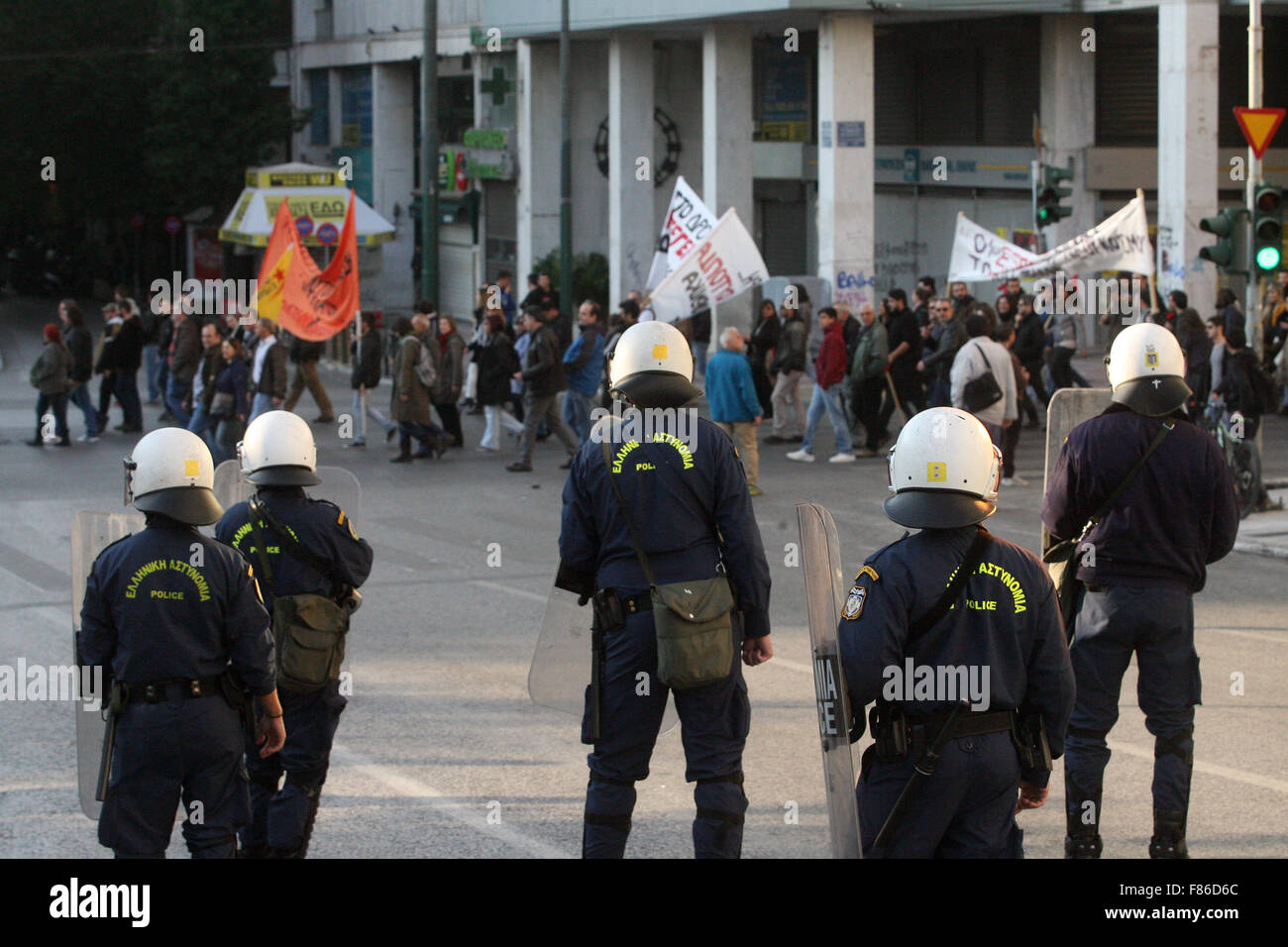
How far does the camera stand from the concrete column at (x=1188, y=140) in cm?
2416

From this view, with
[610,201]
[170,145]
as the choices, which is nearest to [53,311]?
[170,145]

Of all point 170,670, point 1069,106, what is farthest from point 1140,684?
point 1069,106

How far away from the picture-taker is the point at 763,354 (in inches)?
795

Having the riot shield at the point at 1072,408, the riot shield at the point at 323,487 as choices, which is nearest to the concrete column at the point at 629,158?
the riot shield at the point at 1072,408

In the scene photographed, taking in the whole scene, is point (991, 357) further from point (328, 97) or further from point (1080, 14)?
point (328, 97)

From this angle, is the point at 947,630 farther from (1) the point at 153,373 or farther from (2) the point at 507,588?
(1) the point at 153,373

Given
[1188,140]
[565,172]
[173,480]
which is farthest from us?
[565,172]

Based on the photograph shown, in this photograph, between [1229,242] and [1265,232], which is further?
[1229,242]

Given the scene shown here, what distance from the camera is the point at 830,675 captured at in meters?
4.45

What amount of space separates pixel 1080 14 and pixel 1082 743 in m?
24.9

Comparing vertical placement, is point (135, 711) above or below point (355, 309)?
below

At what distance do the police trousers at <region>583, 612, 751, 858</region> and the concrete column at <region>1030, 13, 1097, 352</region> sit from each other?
2471 centimetres

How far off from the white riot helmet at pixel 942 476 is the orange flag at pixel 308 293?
15.8 meters

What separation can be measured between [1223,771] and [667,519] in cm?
318
